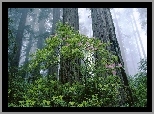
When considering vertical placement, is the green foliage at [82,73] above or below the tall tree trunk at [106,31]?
below

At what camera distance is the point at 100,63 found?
5160 millimetres

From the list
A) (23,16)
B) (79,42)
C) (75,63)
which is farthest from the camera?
(23,16)

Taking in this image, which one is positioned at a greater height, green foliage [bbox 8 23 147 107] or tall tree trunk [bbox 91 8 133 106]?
tall tree trunk [bbox 91 8 133 106]

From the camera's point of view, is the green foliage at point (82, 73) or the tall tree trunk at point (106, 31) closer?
the green foliage at point (82, 73)

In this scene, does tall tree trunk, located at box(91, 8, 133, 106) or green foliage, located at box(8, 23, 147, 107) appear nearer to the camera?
green foliage, located at box(8, 23, 147, 107)

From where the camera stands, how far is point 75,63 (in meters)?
5.36

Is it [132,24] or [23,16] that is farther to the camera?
[132,24]
